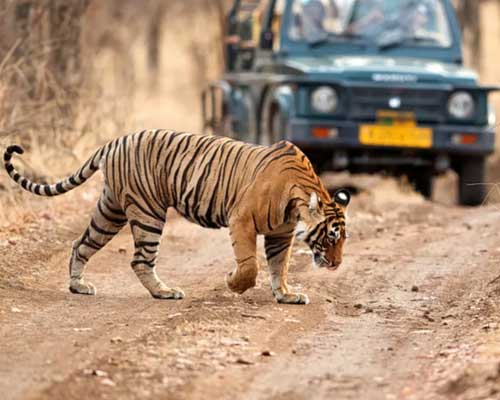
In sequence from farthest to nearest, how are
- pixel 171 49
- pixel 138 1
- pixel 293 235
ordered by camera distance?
pixel 171 49, pixel 138 1, pixel 293 235

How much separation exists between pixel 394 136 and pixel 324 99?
30.7 inches

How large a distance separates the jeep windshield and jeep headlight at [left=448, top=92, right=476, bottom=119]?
3.82ft

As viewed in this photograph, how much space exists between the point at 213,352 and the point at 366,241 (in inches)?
195

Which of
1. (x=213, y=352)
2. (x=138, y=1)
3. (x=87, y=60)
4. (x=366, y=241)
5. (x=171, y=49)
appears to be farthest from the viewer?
(x=171, y=49)

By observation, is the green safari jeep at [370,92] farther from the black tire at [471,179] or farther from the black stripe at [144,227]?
the black stripe at [144,227]

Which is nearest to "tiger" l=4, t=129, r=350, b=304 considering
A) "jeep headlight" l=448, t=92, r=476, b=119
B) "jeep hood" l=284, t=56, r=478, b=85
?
"jeep hood" l=284, t=56, r=478, b=85

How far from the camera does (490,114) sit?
14.9 m

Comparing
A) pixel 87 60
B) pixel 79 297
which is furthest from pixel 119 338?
pixel 87 60

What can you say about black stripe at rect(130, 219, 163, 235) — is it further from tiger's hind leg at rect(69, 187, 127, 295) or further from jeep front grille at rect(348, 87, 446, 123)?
jeep front grille at rect(348, 87, 446, 123)

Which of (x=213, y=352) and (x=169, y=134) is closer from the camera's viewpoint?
(x=213, y=352)

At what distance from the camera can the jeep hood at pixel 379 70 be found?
47.6 feet

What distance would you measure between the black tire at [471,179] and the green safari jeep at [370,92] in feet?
0.04

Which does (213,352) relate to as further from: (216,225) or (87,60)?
(87,60)

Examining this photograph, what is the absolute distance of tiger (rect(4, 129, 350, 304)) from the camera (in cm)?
837
